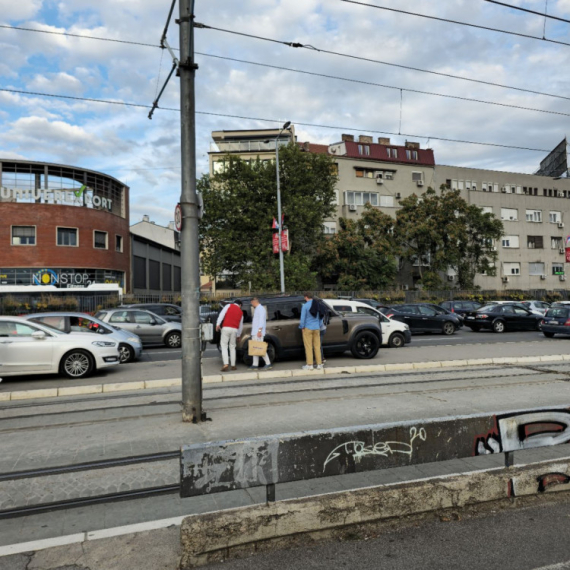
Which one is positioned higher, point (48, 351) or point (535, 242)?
point (535, 242)

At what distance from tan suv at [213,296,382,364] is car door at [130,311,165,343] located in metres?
5.96

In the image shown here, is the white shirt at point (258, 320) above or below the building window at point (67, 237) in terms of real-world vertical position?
below

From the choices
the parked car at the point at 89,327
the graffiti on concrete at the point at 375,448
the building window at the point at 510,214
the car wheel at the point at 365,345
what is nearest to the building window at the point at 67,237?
the parked car at the point at 89,327

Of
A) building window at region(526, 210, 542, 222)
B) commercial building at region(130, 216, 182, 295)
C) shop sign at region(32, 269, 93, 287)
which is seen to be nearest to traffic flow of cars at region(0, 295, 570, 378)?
shop sign at region(32, 269, 93, 287)

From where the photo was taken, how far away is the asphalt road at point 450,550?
11.7 feet

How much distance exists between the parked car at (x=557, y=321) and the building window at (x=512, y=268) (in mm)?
32394

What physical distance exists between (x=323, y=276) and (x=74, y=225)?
777 inches

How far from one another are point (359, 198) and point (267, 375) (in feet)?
129

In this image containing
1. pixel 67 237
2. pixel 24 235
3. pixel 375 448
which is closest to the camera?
pixel 375 448

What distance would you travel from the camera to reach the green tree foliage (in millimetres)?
43875

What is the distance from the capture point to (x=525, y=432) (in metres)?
4.71

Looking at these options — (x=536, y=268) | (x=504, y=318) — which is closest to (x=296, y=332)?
(x=504, y=318)

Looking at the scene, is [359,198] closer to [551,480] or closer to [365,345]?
[365,345]

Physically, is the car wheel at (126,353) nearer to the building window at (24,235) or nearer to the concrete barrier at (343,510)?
the concrete barrier at (343,510)
